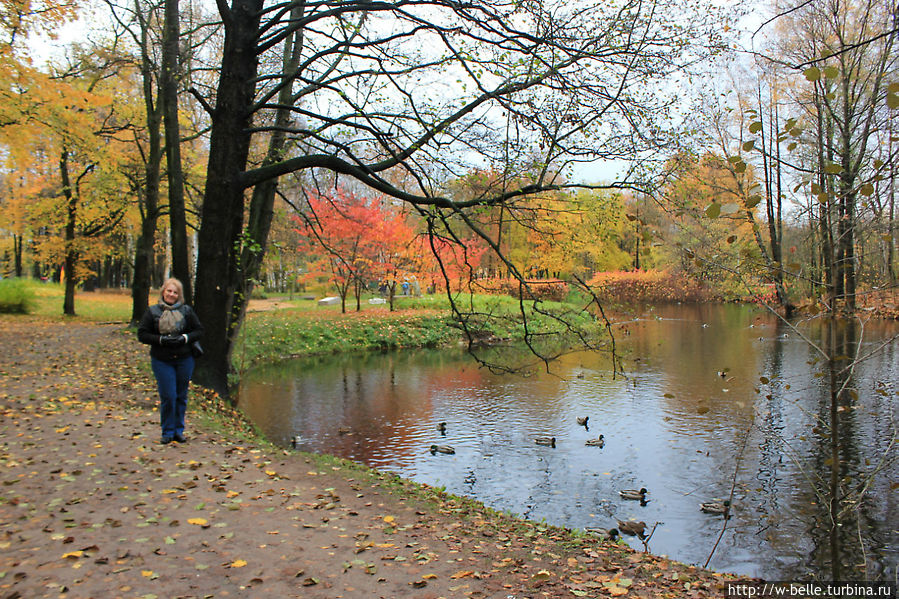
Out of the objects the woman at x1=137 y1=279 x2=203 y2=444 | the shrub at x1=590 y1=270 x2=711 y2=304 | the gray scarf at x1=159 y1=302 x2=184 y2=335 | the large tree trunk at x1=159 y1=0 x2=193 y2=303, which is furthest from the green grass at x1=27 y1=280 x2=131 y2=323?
the shrub at x1=590 y1=270 x2=711 y2=304

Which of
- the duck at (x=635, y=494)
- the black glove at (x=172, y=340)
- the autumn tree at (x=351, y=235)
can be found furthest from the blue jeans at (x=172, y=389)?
the autumn tree at (x=351, y=235)

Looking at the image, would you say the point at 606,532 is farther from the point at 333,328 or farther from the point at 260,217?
the point at 333,328

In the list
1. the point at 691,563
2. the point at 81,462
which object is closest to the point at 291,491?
the point at 81,462

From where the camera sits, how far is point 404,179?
10.8 meters

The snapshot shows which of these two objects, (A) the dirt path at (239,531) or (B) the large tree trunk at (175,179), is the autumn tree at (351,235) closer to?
(B) the large tree trunk at (175,179)

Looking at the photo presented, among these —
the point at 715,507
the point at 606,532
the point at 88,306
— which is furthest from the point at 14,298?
the point at 715,507

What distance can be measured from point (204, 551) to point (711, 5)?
7381 millimetres

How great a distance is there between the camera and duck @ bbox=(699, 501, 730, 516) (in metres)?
7.13

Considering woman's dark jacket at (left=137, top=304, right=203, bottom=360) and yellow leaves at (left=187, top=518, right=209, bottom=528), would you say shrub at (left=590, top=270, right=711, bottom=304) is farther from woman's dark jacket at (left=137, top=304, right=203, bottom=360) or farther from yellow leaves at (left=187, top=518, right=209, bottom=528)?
yellow leaves at (left=187, top=518, right=209, bottom=528)

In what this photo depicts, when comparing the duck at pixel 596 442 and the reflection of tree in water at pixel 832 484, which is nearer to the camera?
the reflection of tree in water at pixel 832 484

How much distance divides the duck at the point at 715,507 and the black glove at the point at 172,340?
6.43 metres

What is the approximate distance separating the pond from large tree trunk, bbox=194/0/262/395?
2.87 metres

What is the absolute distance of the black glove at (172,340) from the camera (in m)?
6.37

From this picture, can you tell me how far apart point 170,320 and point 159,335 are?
0.19 metres
